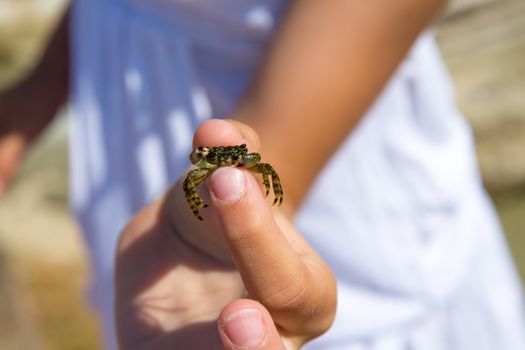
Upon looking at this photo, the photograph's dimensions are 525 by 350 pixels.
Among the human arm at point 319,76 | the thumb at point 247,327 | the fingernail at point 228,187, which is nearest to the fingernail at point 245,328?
the thumb at point 247,327

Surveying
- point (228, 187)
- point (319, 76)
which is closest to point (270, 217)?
point (228, 187)

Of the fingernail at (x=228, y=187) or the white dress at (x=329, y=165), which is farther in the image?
the white dress at (x=329, y=165)

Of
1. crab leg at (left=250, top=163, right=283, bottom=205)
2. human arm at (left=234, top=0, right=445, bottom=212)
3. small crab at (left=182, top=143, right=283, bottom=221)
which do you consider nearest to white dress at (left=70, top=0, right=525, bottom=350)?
human arm at (left=234, top=0, right=445, bottom=212)

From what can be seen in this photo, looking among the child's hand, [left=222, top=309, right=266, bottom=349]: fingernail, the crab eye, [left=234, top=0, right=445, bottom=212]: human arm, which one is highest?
[left=234, top=0, right=445, bottom=212]: human arm

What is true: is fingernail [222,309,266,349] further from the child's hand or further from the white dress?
the white dress

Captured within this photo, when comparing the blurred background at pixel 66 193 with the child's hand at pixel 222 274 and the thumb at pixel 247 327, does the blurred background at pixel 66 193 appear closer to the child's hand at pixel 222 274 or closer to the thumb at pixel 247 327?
the child's hand at pixel 222 274

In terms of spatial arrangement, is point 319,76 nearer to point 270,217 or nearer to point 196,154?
point 196,154
